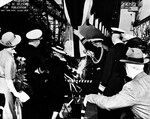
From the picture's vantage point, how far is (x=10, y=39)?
305cm

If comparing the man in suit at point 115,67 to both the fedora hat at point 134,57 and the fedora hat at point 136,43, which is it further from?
the fedora hat at point 134,57

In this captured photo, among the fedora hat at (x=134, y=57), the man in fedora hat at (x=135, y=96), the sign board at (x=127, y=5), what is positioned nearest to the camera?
the man in fedora hat at (x=135, y=96)

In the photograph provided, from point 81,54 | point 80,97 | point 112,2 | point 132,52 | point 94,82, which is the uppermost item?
point 112,2

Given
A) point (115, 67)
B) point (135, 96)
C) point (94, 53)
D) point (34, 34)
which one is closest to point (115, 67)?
point (115, 67)

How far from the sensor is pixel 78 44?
10.1 feet

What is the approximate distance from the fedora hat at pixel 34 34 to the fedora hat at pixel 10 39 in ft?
0.44

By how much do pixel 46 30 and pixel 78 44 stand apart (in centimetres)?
46

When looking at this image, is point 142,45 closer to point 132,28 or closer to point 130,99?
point 132,28

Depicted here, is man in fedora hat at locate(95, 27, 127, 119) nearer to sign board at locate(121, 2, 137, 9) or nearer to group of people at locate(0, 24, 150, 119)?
group of people at locate(0, 24, 150, 119)

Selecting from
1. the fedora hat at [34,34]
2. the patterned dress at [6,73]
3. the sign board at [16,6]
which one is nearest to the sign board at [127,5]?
the fedora hat at [34,34]

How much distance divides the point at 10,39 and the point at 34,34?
319 mm

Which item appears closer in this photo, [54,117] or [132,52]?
[132,52]

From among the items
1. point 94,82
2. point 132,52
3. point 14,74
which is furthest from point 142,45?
point 14,74

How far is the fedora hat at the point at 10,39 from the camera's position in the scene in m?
3.05
